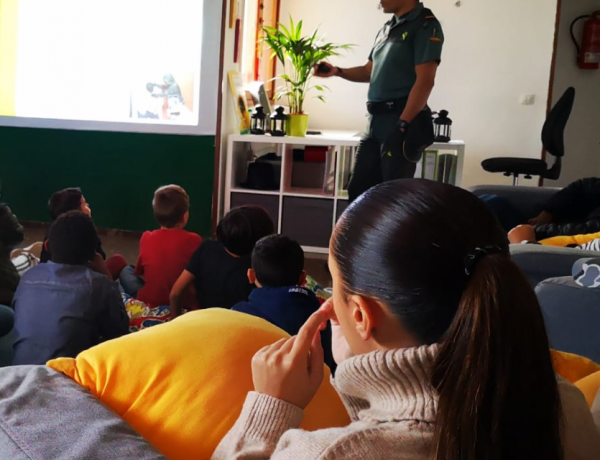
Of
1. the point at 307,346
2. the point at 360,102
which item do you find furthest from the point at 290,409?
the point at 360,102

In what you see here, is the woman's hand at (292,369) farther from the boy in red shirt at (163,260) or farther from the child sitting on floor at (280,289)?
the boy in red shirt at (163,260)

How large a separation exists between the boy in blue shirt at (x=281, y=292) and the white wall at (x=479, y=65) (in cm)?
376

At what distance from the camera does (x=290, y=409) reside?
0.84 meters

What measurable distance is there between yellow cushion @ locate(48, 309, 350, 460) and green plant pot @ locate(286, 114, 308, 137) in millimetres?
3175

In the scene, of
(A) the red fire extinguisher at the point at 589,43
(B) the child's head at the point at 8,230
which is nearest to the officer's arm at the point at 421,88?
(B) the child's head at the point at 8,230

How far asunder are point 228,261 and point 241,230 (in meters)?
0.13

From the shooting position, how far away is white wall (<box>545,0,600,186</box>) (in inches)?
217

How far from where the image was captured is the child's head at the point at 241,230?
2270mm

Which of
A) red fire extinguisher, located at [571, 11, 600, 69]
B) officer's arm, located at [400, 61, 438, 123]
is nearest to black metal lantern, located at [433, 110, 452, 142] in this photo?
officer's arm, located at [400, 61, 438, 123]

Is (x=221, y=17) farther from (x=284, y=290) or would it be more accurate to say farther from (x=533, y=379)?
(x=533, y=379)

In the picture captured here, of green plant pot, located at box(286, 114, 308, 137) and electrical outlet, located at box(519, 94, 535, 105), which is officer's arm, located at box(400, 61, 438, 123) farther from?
electrical outlet, located at box(519, 94, 535, 105)

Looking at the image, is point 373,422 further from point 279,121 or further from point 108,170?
point 108,170

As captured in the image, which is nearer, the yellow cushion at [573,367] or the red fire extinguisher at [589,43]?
the yellow cushion at [573,367]

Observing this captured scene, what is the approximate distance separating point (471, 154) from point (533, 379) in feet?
16.3
